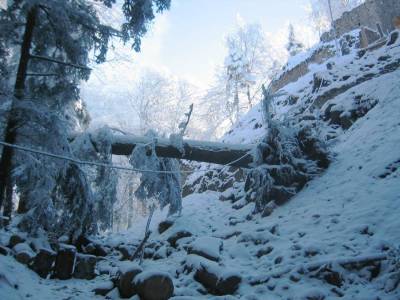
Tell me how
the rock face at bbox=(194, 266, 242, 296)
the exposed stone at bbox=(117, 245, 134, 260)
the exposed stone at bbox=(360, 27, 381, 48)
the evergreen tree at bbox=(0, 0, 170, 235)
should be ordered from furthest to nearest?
the exposed stone at bbox=(360, 27, 381, 48), the exposed stone at bbox=(117, 245, 134, 260), the evergreen tree at bbox=(0, 0, 170, 235), the rock face at bbox=(194, 266, 242, 296)

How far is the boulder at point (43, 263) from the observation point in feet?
22.9

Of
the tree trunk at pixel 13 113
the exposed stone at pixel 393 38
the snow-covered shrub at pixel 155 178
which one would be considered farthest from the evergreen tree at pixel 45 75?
the exposed stone at pixel 393 38

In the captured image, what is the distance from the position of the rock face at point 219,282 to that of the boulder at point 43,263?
137 inches

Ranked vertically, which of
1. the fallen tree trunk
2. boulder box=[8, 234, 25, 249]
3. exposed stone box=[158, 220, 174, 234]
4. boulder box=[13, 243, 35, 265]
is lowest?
boulder box=[13, 243, 35, 265]

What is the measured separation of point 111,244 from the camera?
10.3m

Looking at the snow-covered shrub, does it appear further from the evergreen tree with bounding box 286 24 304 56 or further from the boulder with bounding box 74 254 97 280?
the evergreen tree with bounding box 286 24 304 56

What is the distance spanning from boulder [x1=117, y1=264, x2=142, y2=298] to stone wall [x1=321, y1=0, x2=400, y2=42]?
24940 millimetres

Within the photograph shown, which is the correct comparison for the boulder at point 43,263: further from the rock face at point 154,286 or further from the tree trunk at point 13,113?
→ the rock face at point 154,286

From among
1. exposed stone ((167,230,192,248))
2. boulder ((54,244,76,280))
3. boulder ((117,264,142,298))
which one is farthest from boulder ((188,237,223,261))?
boulder ((54,244,76,280))

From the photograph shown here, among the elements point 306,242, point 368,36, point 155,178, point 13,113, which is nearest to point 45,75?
point 13,113

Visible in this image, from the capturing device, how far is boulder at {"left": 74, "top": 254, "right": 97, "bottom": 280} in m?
7.40

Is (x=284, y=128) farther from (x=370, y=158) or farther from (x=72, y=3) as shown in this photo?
(x=72, y=3)

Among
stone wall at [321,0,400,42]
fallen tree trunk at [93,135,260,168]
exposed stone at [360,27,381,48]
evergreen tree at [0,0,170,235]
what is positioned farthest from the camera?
stone wall at [321,0,400,42]

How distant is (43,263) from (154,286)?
3184 mm
